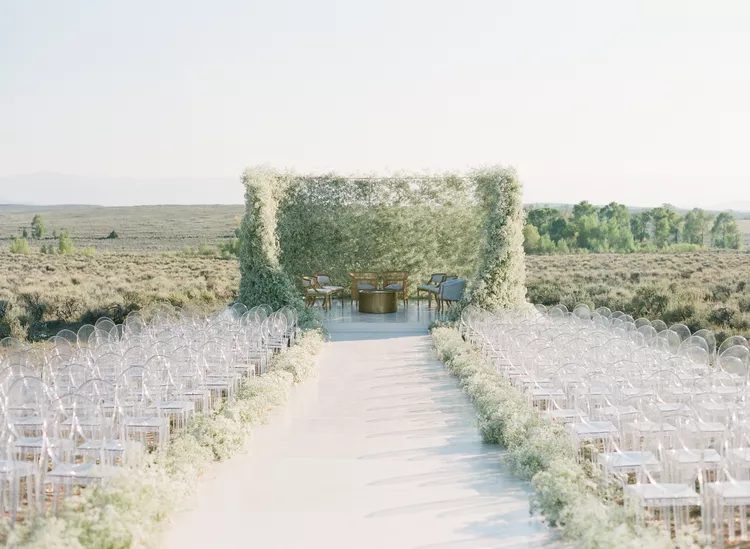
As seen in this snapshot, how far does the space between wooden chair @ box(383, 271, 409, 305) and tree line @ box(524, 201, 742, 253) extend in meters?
40.2

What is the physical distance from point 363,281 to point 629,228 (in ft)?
170

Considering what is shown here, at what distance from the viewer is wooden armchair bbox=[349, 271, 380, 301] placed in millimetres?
17562

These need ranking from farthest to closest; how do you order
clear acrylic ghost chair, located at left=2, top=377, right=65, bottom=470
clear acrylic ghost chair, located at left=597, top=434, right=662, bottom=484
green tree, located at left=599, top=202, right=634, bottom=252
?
1. green tree, located at left=599, top=202, right=634, bottom=252
2. clear acrylic ghost chair, located at left=2, top=377, right=65, bottom=470
3. clear acrylic ghost chair, located at left=597, top=434, right=662, bottom=484

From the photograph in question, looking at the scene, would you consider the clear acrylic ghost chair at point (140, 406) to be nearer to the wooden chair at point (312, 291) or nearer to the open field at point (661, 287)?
the wooden chair at point (312, 291)

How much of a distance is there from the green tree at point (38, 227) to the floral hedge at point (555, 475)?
5024 cm

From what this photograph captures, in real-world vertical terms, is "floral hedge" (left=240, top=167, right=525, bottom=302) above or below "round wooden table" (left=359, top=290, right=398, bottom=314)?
above

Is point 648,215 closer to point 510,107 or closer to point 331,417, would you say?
point 510,107

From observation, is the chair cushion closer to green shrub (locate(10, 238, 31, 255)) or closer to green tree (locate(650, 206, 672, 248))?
green shrub (locate(10, 238, 31, 255))

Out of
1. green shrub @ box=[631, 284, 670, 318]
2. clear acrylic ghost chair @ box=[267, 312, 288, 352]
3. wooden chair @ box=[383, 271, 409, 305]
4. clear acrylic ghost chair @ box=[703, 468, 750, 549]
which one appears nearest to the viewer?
clear acrylic ghost chair @ box=[703, 468, 750, 549]

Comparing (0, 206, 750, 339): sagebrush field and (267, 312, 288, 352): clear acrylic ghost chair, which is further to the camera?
(0, 206, 750, 339): sagebrush field

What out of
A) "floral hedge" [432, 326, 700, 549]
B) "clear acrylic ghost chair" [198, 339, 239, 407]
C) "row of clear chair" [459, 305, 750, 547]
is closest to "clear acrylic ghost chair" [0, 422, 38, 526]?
"clear acrylic ghost chair" [198, 339, 239, 407]

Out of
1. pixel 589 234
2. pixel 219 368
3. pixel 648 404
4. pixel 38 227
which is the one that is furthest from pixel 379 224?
pixel 589 234

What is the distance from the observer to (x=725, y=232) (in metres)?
61.7

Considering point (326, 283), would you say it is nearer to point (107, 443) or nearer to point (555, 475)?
point (107, 443)
